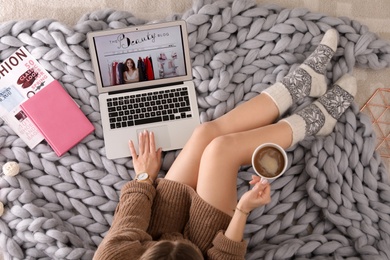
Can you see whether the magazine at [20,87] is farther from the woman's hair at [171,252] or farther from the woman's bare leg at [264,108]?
the woman's hair at [171,252]

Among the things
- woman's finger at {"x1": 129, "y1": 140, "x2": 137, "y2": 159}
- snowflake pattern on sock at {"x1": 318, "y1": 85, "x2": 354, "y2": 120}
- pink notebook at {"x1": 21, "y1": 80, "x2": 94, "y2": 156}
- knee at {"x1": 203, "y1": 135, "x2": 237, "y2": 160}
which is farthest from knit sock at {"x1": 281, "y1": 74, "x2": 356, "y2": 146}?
pink notebook at {"x1": 21, "y1": 80, "x2": 94, "y2": 156}

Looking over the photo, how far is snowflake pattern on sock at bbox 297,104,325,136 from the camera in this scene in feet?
3.70

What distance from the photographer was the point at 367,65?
4.13ft

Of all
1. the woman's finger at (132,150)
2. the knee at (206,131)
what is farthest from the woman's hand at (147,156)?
Result: the knee at (206,131)

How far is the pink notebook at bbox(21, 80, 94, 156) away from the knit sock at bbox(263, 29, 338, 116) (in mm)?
492

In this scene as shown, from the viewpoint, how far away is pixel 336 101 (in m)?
1.17

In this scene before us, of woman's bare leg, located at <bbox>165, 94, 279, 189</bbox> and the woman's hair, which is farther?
woman's bare leg, located at <bbox>165, 94, 279, 189</bbox>

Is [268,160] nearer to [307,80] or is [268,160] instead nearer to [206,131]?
[206,131]

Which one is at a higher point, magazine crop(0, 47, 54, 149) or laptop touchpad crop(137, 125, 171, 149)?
magazine crop(0, 47, 54, 149)

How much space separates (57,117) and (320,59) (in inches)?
27.7

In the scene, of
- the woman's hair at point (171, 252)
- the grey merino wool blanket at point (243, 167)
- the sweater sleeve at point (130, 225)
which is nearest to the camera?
the woman's hair at point (171, 252)

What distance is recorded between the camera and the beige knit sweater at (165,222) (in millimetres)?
883

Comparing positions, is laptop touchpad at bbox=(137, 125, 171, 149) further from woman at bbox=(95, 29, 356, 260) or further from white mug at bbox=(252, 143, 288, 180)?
white mug at bbox=(252, 143, 288, 180)

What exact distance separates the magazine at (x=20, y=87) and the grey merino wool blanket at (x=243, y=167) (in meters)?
0.02
